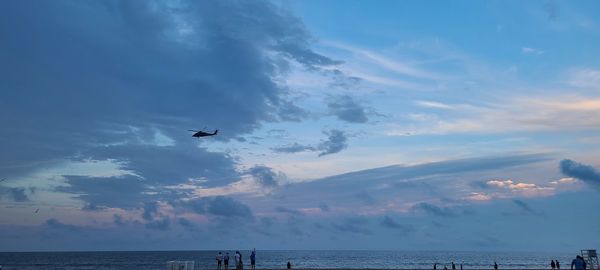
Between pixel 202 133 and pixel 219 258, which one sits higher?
pixel 202 133

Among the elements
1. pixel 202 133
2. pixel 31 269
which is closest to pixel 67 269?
pixel 31 269

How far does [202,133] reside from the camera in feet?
193

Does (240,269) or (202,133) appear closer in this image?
(240,269)

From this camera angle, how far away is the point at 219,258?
1996 inches

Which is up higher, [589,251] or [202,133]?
[202,133]

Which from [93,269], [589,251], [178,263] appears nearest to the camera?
[178,263]

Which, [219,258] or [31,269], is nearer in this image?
[219,258]

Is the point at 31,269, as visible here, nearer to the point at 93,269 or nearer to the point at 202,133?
the point at 93,269

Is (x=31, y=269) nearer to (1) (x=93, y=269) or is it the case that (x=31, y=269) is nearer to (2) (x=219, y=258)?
(1) (x=93, y=269)

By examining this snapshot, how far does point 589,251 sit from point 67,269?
3934 inches

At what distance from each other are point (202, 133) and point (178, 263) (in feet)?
72.6

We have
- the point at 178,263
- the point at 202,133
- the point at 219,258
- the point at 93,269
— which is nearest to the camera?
Result: the point at 178,263

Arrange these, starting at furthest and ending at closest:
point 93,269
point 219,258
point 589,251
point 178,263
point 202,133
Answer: point 93,269
point 202,133
point 219,258
point 589,251
point 178,263

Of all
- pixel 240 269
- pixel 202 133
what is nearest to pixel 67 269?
pixel 202 133
